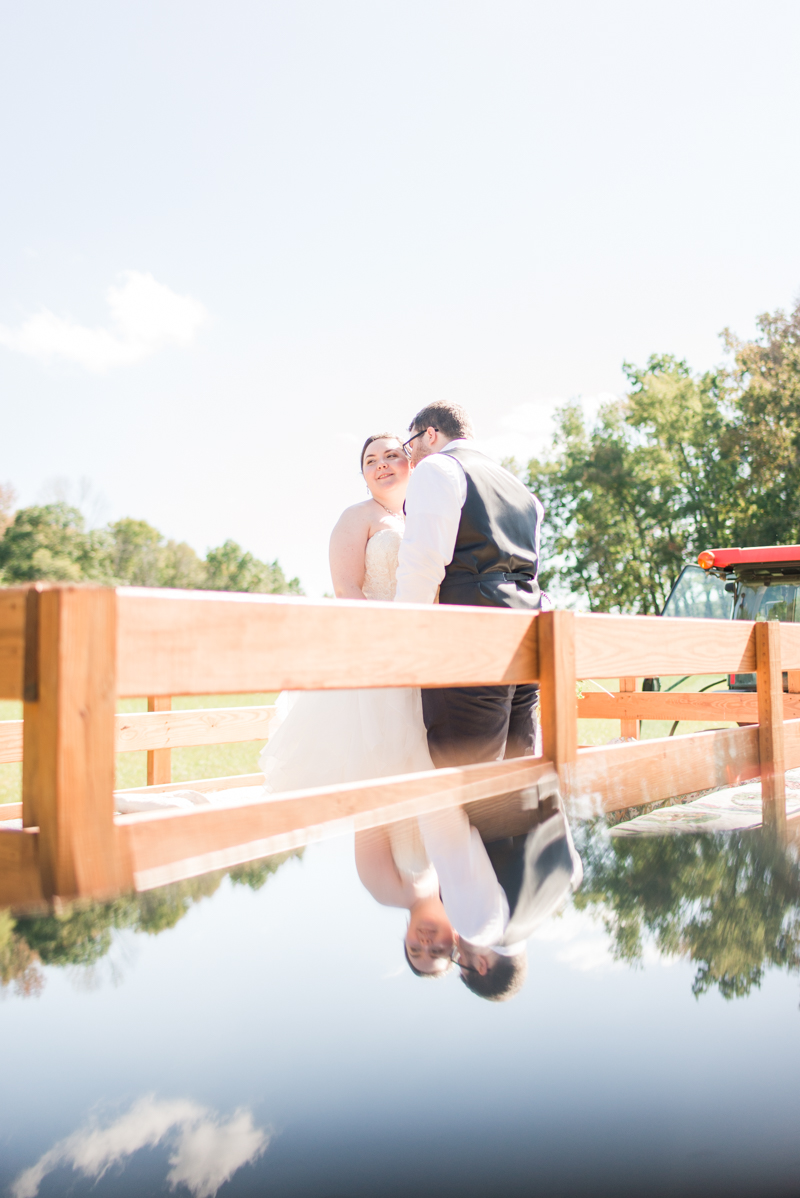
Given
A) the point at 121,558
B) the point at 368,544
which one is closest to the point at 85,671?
the point at 368,544

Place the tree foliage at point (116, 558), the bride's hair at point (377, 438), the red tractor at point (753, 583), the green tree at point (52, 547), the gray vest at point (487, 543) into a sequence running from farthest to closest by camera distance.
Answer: the tree foliage at point (116, 558)
the green tree at point (52, 547)
the red tractor at point (753, 583)
the bride's hair at point (377, 438)
the gray vest at point (487, 543)

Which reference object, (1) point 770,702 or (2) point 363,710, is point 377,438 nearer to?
(2) point 363,710

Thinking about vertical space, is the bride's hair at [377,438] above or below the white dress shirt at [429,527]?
above

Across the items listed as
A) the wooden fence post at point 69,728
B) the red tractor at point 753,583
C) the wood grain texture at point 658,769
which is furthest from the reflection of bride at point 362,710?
the red tractor at point 753,583

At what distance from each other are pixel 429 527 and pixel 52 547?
56.2m

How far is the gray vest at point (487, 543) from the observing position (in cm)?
327

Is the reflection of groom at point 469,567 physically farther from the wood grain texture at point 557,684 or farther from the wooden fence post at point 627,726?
the wooden fence post at point 627,726

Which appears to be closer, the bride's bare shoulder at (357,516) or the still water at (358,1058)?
the still water at (358,1058)

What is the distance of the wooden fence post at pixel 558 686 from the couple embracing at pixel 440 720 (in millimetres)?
202

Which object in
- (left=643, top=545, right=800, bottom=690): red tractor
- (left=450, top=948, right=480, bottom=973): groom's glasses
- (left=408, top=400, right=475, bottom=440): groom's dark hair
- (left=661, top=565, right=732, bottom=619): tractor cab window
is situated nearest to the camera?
(left=450, top=948, right=480, bottom=973): groom's glasses

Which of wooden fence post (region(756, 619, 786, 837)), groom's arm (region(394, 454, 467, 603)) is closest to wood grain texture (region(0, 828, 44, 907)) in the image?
groom's arm (region(394, 454, 467, 603))

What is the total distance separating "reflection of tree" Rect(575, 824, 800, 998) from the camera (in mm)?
1763

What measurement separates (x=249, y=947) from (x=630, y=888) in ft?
2.94

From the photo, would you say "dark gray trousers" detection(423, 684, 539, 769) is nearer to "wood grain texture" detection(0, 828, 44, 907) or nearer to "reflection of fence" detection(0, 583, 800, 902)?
"reflection of fence" detection(0, 583, 800, 902)
